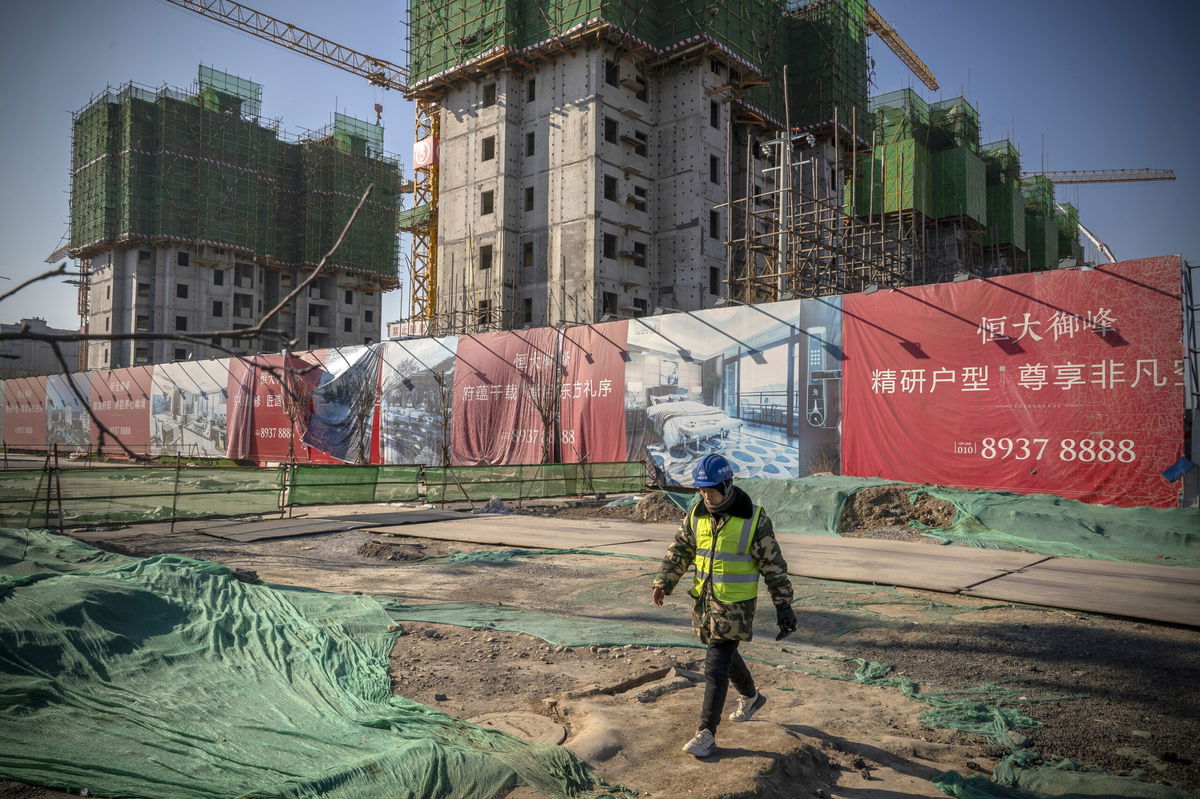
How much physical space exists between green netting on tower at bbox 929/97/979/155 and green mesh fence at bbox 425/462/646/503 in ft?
147

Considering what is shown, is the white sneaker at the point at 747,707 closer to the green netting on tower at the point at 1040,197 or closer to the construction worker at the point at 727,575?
the construction worker at the point at 727,575

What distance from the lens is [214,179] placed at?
6825cm

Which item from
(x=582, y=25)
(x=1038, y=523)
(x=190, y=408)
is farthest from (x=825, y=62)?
(x=1038, y=523)

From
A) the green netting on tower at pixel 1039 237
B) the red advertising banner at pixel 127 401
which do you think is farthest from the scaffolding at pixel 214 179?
the green netting on tower at pixel 1039 237

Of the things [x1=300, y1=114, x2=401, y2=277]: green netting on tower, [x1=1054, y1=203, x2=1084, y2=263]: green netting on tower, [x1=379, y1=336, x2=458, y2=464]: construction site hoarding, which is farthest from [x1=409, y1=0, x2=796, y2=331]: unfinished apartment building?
[x1=1054, y1=203, x2=1084, y2=263]: green netting on tower

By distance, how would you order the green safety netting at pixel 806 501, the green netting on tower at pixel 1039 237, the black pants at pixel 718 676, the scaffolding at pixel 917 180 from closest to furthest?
the black pants at pixel 718 676
the green safety netting at pixel 806 501
the scaffolding at pixel 917 180
the green netting on tower at pixel 1039 237

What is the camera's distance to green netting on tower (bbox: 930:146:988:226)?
49.8m

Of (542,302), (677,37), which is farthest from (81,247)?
(677,37)

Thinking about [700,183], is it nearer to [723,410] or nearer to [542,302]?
[542,302]

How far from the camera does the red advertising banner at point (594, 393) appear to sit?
23.8 meters

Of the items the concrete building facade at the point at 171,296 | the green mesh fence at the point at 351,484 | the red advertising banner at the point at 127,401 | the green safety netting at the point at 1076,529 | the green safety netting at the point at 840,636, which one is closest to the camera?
the green safety netting at the point at 840,636

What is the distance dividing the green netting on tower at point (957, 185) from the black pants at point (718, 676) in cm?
5213

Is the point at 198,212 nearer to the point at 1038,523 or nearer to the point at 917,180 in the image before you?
the point at 917,180

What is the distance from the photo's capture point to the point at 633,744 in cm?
419
